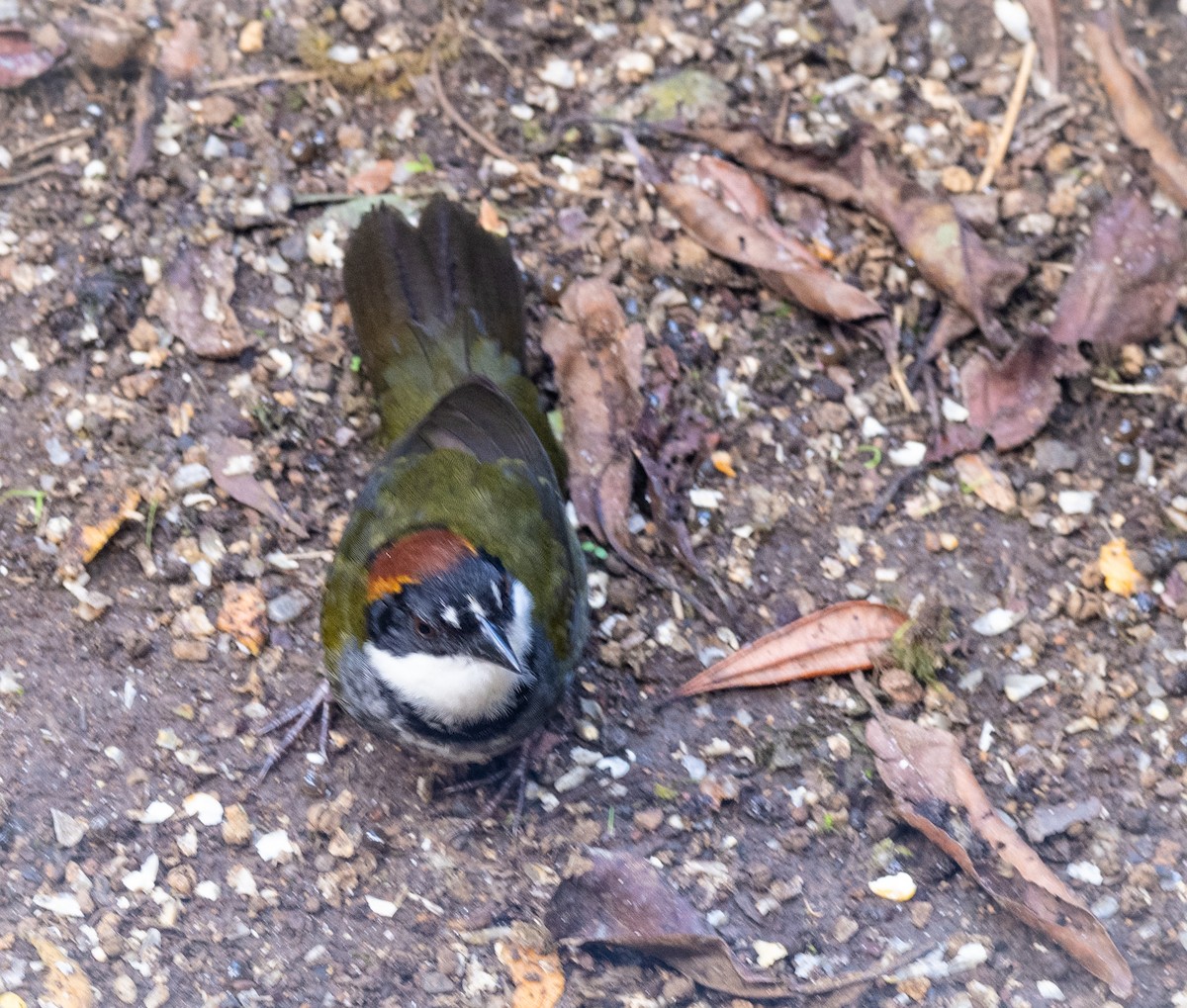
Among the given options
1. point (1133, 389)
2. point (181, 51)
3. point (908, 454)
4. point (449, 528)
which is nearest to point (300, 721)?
point (449, 528)

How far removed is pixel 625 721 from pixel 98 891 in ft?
5.08

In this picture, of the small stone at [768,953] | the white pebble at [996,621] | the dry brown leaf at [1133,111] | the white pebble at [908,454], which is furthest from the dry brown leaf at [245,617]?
the dry brown leaf at [1133,111]

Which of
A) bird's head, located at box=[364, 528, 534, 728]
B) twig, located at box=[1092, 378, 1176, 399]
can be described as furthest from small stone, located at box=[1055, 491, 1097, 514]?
bird's head, located at box=[364, 528, 534, 728]

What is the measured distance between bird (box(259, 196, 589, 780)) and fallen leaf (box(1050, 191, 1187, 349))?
188 centimetres

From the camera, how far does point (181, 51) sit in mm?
4984

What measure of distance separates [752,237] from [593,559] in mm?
1316

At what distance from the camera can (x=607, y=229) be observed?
4.94 meters

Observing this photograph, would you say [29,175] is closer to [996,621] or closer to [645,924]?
[645,924]

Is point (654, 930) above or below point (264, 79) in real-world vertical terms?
below

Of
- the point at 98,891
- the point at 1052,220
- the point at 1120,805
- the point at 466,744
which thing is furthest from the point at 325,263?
the point at 1120,805

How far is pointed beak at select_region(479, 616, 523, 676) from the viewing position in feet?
11.5

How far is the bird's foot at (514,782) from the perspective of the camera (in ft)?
13.0

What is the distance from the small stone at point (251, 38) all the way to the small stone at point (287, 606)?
2089 mm

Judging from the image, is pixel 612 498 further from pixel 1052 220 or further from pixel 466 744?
pixel 1052 220
